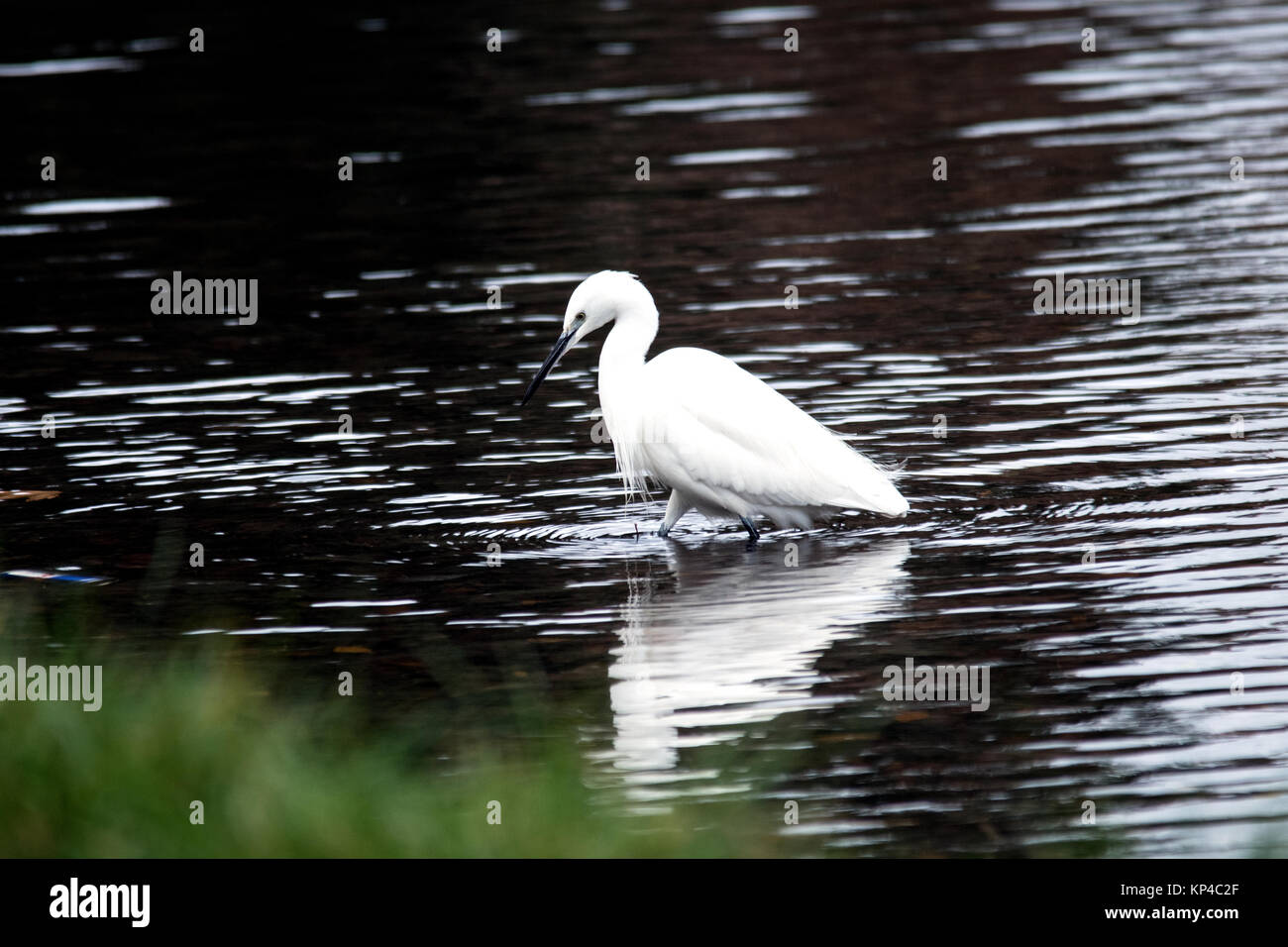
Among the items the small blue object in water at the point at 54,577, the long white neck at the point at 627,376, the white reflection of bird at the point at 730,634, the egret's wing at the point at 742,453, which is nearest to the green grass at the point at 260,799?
the white reflection of bird at the point at 730,634

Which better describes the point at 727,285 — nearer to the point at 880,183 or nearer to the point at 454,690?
the point at 880,183

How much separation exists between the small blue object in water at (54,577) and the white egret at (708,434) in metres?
2.72

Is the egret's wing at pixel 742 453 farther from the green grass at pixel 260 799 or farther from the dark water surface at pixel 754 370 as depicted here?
the green grass at pixel 260 799

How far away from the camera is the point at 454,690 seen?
8.23 metres

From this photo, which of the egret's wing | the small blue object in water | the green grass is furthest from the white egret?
the green grass

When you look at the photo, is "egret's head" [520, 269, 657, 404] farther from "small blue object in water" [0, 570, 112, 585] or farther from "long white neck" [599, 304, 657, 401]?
"small blue object in water" [0, 570, 112, 585]

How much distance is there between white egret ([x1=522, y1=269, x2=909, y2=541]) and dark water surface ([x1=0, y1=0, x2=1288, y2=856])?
12.4 inches

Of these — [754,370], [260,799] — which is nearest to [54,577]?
[260,799]

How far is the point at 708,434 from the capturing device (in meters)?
10.4

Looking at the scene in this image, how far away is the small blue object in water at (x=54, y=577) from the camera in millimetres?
10039

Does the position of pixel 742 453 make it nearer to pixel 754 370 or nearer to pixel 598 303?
pixel 598 303

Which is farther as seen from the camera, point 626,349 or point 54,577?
point 626,349

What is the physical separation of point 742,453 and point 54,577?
12.6 feet

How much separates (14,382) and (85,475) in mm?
2992
